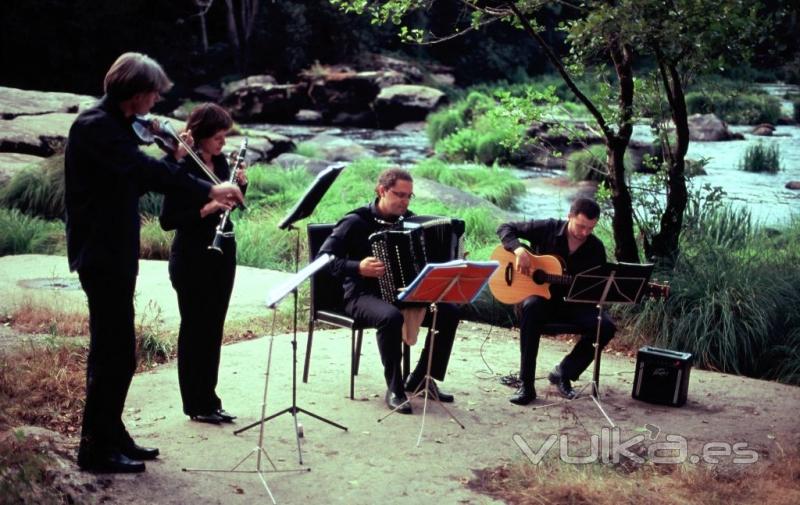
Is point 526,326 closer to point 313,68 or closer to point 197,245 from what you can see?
point 197,245

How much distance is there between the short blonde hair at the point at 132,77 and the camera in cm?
397

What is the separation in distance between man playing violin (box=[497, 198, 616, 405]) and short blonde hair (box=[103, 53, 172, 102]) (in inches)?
98.7

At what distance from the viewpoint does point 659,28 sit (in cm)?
656

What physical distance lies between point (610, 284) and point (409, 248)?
1049 mm

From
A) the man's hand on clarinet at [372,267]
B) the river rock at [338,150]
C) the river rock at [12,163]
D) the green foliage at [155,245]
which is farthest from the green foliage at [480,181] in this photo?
the man's hand on clarinet at [372,267]

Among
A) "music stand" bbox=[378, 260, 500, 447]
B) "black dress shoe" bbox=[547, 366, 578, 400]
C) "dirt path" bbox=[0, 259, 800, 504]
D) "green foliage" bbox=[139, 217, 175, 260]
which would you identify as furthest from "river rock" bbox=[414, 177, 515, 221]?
"music stand" bbox=[378, 260, 500, 447]

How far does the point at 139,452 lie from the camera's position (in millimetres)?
4422

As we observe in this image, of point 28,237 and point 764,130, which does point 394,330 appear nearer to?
point 28,237

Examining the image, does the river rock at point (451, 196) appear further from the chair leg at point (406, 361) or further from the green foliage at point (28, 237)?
the chair leg at point (406, 361)

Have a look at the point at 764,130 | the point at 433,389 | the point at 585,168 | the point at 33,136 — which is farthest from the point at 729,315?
the point at 764,130

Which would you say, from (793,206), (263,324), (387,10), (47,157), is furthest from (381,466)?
(793,206)

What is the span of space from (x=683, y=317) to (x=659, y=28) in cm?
187

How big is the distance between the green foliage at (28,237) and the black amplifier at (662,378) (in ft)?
18.5

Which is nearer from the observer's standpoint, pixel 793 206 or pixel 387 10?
pixel 387 10
